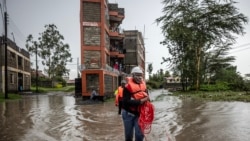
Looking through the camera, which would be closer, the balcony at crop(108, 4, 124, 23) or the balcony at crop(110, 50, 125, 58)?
the balcony at crop(108, 4, 124, 23)

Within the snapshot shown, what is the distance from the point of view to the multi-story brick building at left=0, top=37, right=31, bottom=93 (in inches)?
1672

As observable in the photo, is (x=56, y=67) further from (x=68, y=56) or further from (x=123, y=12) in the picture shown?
(x=123, y=12)

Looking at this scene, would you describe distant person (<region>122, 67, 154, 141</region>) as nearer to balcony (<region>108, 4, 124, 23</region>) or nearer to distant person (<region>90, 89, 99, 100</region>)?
distant person (<region>90, 89, 99, 100</region>)

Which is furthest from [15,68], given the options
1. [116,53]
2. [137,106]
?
[137,106]

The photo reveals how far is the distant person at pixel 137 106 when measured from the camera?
20.8ft

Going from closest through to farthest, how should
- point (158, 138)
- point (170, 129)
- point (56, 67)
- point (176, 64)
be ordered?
point (158, 138), point (170, 129), point (176, 64), point (56, 67)

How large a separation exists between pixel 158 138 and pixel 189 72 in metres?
34.0

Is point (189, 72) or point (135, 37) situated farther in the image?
point (135, 37)

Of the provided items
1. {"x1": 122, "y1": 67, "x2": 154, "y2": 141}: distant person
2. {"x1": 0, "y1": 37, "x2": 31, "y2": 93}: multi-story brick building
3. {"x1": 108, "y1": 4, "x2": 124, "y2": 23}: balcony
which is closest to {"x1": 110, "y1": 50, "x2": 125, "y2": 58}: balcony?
{"x1": 108, "y1": 4, "x2": 124, "y2": 23}: balcony

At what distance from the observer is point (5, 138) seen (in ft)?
34.7

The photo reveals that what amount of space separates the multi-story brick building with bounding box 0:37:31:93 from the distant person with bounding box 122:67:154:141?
124ft

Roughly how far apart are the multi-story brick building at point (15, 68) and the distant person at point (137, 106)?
124 feet

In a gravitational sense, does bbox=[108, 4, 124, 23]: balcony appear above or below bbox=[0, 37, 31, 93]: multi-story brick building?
above

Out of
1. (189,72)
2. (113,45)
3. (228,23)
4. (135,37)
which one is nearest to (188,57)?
(189,72)
